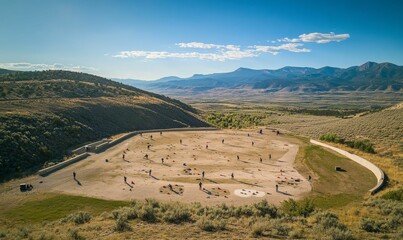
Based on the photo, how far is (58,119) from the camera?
5956cm

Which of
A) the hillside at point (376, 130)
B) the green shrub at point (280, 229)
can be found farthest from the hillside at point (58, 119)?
the hillside at point (376, 130)

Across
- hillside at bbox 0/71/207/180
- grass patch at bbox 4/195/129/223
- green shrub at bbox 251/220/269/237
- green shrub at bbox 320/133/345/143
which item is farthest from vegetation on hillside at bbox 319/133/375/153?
grass patch at bbox 4/195/129/223

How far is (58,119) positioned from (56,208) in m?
34.5

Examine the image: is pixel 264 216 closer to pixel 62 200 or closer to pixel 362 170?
pixel 62 200

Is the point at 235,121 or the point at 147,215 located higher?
the point at 147,215

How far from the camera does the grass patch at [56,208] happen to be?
27172mm

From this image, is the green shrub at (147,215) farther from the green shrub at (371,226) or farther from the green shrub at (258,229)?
the green shrub at (371,226)

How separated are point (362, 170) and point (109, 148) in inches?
1641

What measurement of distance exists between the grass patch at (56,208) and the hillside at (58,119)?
1054 cm

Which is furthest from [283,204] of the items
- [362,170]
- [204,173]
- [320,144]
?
[320,144]

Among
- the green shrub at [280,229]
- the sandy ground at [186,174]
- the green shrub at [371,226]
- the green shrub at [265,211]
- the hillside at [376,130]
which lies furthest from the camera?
the hillside at [376,130]

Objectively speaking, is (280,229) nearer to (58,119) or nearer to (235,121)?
(58,119)

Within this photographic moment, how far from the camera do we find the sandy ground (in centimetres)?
3344

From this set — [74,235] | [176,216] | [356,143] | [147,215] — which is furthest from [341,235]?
[356,143]
